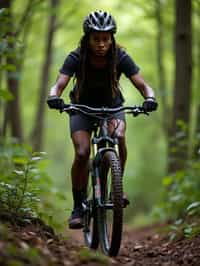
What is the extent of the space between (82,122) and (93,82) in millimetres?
470

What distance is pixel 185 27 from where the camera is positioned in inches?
391

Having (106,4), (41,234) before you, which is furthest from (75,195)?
(106,4)

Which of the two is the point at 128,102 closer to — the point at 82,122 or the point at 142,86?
the point at 142,86

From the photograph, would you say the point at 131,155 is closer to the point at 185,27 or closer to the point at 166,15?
the point at 166,15

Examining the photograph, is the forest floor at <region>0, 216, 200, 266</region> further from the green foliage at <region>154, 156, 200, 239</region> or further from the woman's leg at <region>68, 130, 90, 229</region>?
the green foliage at <region>154, 156, 200, 239</region>

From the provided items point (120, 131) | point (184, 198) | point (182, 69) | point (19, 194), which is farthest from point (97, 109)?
point (182, 69)

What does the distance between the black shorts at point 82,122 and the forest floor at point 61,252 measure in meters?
1.06

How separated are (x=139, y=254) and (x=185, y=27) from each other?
509 cm

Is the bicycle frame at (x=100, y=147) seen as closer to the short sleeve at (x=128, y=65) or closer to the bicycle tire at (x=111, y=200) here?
the bicycle tire at (x=111, y=200)

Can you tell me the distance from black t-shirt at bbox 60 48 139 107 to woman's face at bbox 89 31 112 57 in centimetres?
26

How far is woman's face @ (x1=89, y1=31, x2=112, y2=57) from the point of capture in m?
5.68

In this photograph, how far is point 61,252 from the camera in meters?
4.48

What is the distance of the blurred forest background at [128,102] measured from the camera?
6.69 metres

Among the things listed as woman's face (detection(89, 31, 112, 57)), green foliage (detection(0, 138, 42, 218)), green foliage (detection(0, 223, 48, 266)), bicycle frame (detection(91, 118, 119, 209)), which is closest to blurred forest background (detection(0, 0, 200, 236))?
green foliage (detection(0, 138, 42, 218))
